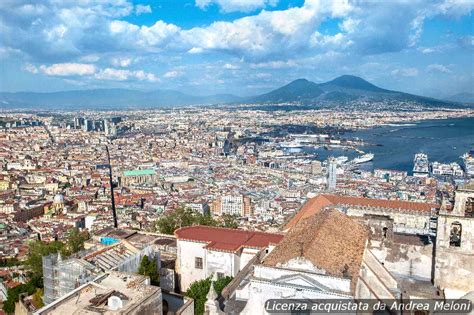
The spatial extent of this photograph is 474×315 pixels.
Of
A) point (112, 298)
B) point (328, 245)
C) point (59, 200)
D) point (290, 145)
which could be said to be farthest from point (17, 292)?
point (290, 145)

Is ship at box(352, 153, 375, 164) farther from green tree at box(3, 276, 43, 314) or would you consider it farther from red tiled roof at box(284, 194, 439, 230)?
green tree at box(3, 276, 43, 314)

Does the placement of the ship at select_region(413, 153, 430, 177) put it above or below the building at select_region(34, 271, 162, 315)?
below

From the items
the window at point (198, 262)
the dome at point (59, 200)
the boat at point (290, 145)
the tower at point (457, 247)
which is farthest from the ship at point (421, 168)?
the tower at point (457, 247)

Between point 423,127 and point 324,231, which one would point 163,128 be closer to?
point 423,127

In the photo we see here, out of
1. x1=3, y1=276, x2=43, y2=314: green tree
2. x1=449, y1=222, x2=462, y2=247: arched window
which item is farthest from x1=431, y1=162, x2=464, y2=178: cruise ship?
x1=3, y1=276, x2=43, y2=314: green tree

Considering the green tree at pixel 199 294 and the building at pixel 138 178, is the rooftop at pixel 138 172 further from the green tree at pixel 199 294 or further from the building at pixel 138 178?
the green tree at pixel 199 294

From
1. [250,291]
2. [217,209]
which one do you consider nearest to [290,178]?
[217,209]
